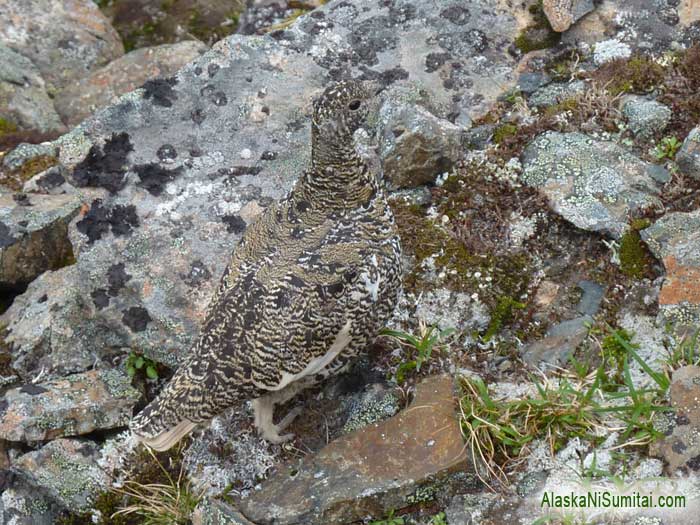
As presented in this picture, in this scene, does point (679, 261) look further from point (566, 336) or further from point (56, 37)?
point (56, 37)

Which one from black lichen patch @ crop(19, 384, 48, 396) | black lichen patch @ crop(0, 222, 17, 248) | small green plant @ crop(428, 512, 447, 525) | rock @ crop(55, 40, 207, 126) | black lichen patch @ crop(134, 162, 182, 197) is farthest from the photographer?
rock @ crop(55, 40, 207, 126)

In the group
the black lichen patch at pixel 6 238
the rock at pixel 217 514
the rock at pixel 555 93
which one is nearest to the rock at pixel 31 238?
the black lichen patch at pixel 6 238

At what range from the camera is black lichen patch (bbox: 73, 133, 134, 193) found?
7.07 m

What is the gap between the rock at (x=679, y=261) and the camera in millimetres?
5668

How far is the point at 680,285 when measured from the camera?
5.72 metres

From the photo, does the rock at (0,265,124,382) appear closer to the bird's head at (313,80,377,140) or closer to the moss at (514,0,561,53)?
the bird's head at (313,80,377,140)

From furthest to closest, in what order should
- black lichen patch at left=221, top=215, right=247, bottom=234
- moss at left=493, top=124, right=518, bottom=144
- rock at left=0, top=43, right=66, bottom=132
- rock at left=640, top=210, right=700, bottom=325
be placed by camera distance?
rock at left=0, top=43, right=66, bottom=132
moss at left=493, top=124, right=518, bottom=144
black lichen patch at left=221, top=215, right=247, bottom=234
rock at left=640, top=210, right=700, bottom=325

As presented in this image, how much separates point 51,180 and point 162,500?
149 inches

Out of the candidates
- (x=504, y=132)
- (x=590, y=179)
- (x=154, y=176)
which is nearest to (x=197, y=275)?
(x=154, y=176)

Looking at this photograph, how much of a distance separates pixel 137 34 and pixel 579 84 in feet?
23.2

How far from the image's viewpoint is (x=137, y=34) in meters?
12.0

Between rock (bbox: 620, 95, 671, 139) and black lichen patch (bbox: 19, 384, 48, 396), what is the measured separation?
17.2ft

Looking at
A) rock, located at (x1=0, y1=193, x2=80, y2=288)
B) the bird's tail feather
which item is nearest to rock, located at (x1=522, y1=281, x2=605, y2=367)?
the bird's tail feather

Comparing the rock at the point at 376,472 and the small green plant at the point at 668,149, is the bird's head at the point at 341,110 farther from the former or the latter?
the small green plant at the point at 668,149
